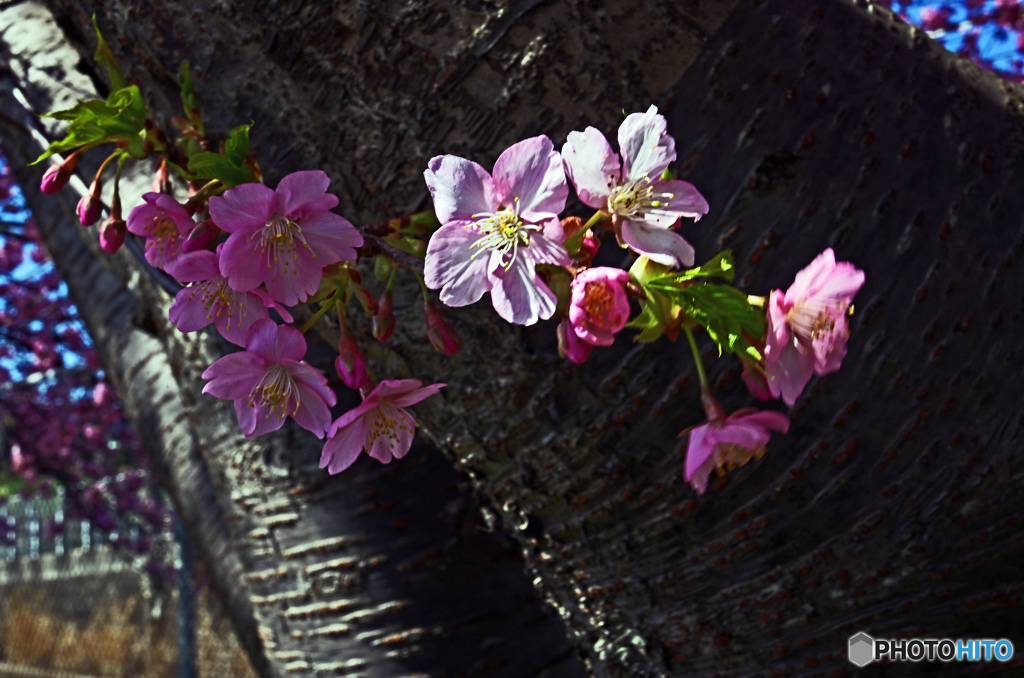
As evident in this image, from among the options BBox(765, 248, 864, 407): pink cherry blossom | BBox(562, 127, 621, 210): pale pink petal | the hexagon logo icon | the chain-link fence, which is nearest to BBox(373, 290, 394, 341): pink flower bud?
BBox(562, 127, 621, 210): pale pink petal

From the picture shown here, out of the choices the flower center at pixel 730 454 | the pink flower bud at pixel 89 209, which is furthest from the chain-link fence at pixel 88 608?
the flower center at pixel 730 454

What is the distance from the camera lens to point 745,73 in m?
0.92

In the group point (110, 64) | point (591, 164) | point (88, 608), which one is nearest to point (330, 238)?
point (591, 164)

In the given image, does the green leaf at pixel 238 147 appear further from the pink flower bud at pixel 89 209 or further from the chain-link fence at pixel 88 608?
the chain-link fence at pixel 88 608

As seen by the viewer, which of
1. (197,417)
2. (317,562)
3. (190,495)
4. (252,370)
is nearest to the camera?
(252,370)

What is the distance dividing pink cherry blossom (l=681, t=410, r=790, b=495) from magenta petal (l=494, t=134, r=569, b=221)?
0.25m

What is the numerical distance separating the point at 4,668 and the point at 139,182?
34.0ft

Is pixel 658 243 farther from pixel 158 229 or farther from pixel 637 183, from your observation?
pixel 158 229

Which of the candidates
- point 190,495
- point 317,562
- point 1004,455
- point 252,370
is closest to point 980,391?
point 1004,455

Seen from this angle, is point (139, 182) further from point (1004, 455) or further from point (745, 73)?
point (1004, 455)

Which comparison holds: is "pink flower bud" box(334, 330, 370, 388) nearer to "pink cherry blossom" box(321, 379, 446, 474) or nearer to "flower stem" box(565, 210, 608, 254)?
"pink cherry blossom" box(321, 379, 446, 474)

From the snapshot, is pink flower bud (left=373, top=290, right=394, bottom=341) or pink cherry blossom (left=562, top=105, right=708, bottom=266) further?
pink flower bud (left=373, top=290, right=394, bottom=341)

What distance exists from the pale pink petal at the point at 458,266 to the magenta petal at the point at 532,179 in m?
0.04

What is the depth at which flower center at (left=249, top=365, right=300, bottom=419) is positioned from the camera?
64 cm
